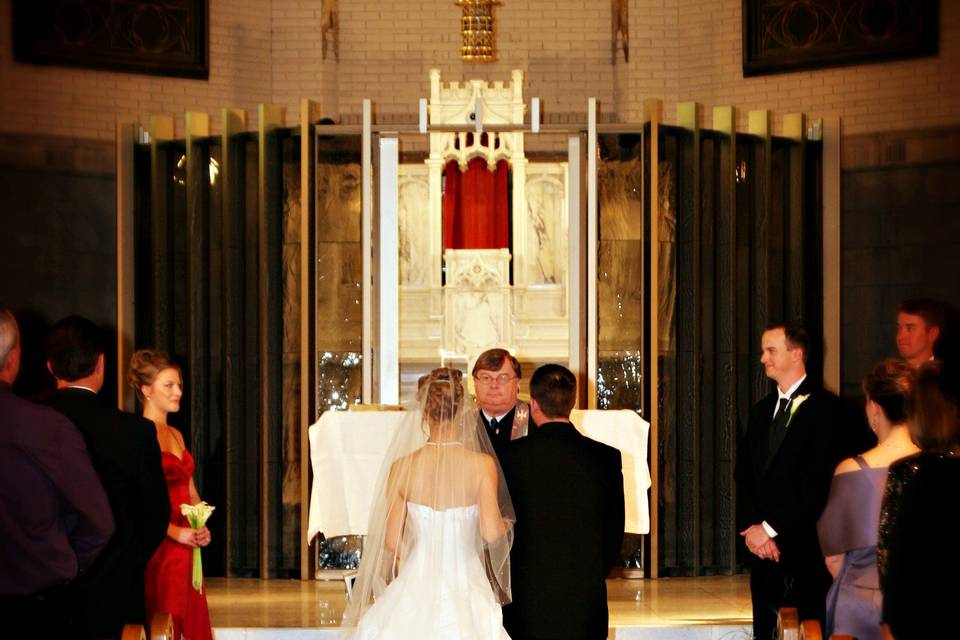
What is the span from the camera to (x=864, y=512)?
4621 mm

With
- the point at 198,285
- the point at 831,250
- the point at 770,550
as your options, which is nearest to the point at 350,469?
the point at 198,285

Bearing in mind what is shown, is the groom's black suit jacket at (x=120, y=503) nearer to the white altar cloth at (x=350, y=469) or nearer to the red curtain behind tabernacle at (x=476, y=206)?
the white altar cloth at (x=350, y=469)

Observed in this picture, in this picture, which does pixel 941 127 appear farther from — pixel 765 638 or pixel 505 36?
pixel 765 638

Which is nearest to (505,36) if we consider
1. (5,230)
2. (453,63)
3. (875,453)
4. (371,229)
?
(453,63)

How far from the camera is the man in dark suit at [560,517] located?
5035 millimetres

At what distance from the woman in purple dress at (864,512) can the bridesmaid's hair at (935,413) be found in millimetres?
807

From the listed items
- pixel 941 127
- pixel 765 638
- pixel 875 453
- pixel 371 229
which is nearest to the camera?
pixel 875 453

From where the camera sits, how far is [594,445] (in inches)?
200

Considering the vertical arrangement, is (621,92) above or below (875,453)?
above

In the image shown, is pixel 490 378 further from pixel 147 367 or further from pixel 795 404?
pixel 147 367

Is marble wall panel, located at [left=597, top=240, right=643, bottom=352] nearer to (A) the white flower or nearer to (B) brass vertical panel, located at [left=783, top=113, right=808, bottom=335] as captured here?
(B) brass vertical panel, located at [left=783, top=113, right=808, bottom=335]

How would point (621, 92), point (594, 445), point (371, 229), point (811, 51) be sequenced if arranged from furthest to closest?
point (621, 92)
point (811, 51)
point (371, 229)
point (594, 445)

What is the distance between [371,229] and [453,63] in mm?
3595

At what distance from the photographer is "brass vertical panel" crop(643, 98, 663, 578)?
30.1 feet
